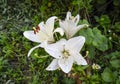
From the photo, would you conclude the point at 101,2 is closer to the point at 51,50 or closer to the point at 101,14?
the point at 101,14

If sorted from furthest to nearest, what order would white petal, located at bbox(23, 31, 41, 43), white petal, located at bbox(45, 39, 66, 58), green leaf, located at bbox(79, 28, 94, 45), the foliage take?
1. the foliage
2. green leaf, located at bbox(79, 28, 94, 45)
3. white petal, located at bbox(23, 31, 41, 43)
4. white petal, located at bbox(45, 39, 66, 58)

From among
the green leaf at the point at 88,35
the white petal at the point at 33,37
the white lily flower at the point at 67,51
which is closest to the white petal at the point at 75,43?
the white lily flower at the point at 67,51

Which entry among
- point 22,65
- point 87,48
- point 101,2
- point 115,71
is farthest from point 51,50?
point 101,2

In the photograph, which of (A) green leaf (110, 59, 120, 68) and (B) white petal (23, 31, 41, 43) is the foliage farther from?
(B) white petal (23, 31, 41, 43)

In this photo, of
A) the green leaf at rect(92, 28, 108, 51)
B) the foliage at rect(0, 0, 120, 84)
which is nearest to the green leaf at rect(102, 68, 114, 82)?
the foliage at rect(0, 0, 120, 84)

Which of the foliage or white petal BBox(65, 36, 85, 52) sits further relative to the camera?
the foliage
